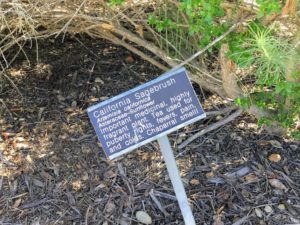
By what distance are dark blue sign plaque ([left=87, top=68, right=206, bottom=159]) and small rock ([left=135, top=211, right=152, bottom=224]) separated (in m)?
0.63

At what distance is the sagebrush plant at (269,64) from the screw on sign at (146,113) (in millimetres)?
282

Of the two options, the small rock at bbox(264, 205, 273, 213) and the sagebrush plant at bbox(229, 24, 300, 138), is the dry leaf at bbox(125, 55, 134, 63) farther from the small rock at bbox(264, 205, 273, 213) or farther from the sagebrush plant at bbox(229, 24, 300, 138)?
the small rock at bbox(264, 205, 273, 213)

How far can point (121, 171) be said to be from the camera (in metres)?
2.53

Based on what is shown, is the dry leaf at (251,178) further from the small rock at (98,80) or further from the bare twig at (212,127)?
the small rock at (98,80)

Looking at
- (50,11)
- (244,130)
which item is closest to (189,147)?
(244,130)

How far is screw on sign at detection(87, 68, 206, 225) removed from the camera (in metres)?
1.75

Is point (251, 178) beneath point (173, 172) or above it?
beneath

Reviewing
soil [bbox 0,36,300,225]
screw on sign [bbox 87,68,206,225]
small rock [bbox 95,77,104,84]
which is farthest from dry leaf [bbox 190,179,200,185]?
small rock [bbox 95,77,104,84]

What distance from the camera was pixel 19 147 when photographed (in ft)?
8.77

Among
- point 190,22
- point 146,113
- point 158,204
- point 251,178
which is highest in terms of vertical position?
point 190,22

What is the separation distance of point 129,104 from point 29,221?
947 mm

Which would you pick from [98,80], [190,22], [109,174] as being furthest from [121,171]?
[190,22]

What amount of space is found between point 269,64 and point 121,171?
1028 mm

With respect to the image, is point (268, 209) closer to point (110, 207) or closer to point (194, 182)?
point (194, 182)
